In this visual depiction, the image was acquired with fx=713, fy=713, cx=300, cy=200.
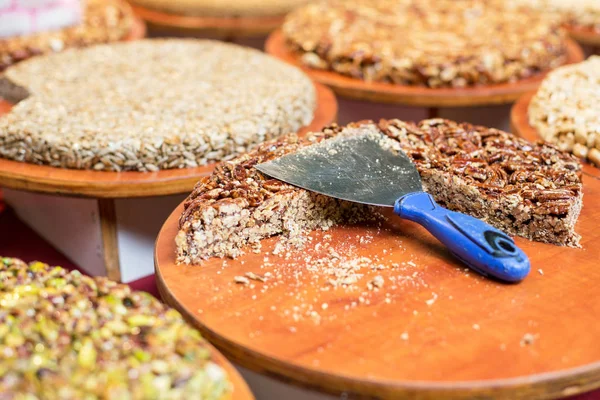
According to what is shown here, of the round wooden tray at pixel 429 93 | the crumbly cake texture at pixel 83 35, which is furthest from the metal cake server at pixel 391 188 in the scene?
the crumbly cake texture at pixel 83 35

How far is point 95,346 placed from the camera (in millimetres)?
1060

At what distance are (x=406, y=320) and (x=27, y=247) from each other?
4.35 feet

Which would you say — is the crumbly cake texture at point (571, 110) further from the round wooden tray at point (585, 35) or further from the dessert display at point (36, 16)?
the dessert display at point (36, 16)

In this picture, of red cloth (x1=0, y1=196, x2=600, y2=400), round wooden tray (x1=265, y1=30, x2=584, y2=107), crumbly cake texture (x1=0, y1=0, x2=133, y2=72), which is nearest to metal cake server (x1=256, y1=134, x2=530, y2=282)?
red cloth (x1=0, y1=196, x2=600, y2=400)

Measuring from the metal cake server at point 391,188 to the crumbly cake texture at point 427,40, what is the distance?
82cm

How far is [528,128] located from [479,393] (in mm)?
1182

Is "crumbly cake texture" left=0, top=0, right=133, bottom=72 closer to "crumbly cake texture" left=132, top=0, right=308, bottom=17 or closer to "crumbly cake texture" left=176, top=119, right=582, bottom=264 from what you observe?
"crumbly cake texture" left=132, top=0, right=308, bottom=17

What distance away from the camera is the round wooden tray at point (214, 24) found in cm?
317

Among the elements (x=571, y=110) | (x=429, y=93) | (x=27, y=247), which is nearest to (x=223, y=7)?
(x=429, y=93)

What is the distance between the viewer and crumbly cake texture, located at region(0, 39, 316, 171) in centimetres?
182

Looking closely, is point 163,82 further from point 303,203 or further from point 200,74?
point 303,203

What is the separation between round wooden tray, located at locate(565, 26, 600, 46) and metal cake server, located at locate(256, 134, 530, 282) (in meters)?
1.73

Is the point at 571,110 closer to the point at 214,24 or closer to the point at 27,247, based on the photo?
the point at 27,247

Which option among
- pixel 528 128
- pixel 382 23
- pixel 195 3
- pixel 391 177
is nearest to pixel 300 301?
pixel 391 177
